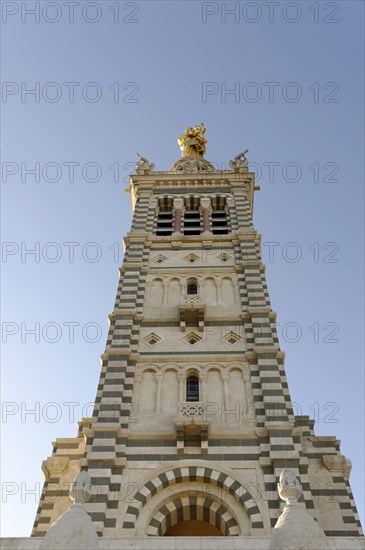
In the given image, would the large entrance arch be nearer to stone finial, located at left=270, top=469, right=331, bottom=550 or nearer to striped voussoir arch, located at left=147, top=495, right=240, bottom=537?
striped voussoir arch, located at left=147, top=495, right=240, bottom=537

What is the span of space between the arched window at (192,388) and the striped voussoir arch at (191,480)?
9.46 ft

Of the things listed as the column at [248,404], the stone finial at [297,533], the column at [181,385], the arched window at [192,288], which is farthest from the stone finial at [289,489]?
the arched window at [192,288]

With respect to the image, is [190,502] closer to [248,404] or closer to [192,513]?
[192,513]

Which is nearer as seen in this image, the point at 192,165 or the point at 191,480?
the point at 191,480

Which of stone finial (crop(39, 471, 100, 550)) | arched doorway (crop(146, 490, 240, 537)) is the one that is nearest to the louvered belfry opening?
arched doorway (crop(146, 490, 240, 537))

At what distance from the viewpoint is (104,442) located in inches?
711

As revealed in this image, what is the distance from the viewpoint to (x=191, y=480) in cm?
1745

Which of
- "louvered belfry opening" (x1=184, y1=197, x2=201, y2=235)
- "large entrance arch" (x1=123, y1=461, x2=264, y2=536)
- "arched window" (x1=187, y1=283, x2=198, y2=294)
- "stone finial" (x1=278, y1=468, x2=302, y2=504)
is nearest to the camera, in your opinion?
"stone finial" (x1=278, y1=468, x2=302, y2=504)

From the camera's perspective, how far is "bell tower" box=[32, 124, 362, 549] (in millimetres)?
16906

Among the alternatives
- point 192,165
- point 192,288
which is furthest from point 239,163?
point 192,288

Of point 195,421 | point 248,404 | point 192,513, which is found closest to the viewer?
point 192,513

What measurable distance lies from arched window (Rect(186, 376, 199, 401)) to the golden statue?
845 inches

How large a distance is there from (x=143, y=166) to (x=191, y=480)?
2056 cm

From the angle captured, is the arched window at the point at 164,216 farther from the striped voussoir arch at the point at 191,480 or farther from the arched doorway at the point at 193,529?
the arched doorway at the point at 193,529
